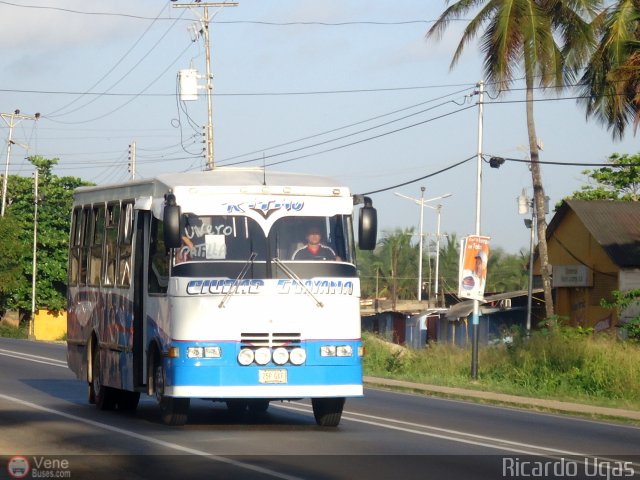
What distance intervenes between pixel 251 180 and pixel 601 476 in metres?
6.39

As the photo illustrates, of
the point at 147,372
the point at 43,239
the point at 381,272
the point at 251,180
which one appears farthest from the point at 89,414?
the point at 381,272

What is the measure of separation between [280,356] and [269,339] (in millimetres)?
255

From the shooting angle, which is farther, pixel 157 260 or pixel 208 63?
pixel 208 63

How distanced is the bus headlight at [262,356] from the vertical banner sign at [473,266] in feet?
51.5

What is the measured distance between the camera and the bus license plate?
49.0 ft

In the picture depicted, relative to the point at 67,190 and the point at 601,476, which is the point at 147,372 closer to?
the point at 601,476

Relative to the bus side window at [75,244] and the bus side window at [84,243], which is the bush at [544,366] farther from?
the bus side window at [84,243]

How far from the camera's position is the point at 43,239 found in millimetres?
76250

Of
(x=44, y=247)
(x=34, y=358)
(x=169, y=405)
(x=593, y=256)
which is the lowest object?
(x=34, y=358)

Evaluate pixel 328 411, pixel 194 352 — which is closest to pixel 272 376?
pixel 194 352

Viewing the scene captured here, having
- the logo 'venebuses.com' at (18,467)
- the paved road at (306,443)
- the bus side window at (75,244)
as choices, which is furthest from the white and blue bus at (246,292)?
the bus side window at (75,244)

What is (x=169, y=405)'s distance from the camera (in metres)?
15.6

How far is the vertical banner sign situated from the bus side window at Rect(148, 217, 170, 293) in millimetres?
15100

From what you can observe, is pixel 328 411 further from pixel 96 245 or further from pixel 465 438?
pixel 96 245
